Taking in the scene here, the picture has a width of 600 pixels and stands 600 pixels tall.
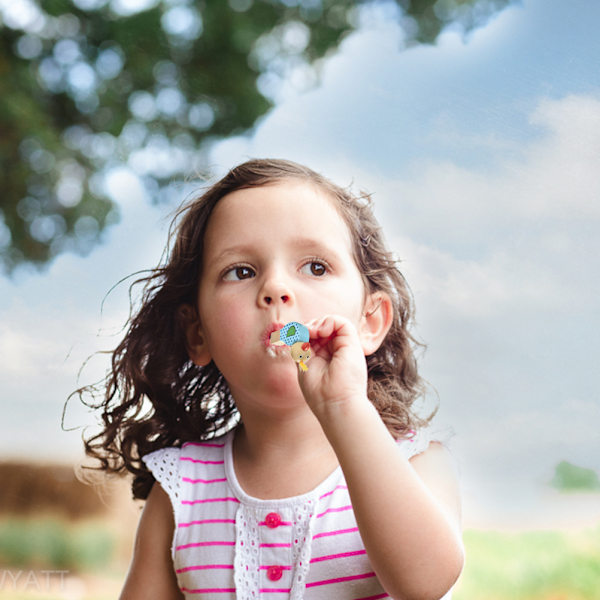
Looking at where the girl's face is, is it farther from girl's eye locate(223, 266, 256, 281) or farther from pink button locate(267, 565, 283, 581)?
pink button locate(267, 565, 283, 581)

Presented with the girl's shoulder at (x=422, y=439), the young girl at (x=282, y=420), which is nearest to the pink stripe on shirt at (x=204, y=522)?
the young girl at (x=282, y=420)

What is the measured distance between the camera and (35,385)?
1.48 meters

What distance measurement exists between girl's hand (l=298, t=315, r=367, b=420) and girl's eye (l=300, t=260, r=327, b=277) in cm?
9

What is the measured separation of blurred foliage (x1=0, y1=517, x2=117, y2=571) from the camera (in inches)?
59.0

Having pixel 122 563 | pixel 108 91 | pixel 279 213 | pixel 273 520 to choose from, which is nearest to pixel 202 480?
pixel 273 520

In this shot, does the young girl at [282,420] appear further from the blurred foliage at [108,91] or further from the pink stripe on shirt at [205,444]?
the blurred foliage at [108,91]

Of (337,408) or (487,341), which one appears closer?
(337,408)

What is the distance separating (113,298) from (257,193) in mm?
483

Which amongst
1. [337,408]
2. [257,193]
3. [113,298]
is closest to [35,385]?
[113,298]

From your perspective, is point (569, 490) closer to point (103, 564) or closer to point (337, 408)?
point (337, 408)

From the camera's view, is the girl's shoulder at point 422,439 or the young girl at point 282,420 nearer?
the young girl at point 282,420

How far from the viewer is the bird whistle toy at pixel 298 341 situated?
71 centimetres

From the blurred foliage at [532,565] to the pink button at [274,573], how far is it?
1.99 feet

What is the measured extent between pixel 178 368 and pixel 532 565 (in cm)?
76
